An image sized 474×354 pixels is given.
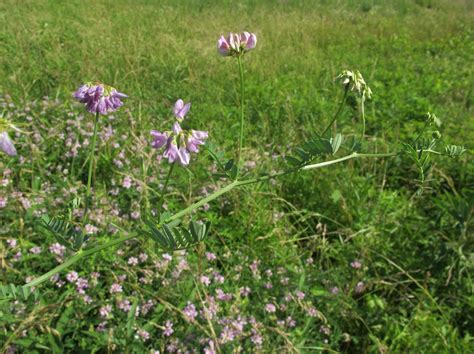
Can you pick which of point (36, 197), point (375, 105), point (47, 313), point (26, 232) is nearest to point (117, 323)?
point (47, 313)

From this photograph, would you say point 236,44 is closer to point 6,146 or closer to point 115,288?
point 6,146

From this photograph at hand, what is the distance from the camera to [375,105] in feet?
11.0

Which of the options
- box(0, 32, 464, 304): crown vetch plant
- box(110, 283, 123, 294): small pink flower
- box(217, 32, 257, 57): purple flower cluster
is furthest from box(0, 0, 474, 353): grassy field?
box(217, 32, 257, 57): purple flower cluster

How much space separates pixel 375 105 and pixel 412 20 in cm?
467

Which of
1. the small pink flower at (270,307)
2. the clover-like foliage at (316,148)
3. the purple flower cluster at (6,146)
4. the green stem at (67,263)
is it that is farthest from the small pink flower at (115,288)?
the purple flower cluster at (6,146)

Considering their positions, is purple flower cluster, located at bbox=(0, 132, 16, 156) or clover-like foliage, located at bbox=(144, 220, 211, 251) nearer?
purple flower cluster, located at bbox=(0, 132, 16, 156)

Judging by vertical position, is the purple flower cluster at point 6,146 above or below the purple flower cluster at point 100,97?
above

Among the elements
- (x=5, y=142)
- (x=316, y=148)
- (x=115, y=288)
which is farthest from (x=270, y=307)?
(x=5, y=142)

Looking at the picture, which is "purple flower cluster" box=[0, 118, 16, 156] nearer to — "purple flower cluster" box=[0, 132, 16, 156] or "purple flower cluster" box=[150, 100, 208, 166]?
"purple flower cluster" box=[0, 132, 16, 156]

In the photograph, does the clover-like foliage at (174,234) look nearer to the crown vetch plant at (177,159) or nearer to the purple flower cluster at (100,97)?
the crown vetch plant at (177,159)

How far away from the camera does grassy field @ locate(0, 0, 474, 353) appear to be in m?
1.45

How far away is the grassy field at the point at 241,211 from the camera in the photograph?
1448mm

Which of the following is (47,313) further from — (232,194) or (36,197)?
(232,194)

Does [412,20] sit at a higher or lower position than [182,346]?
lower
